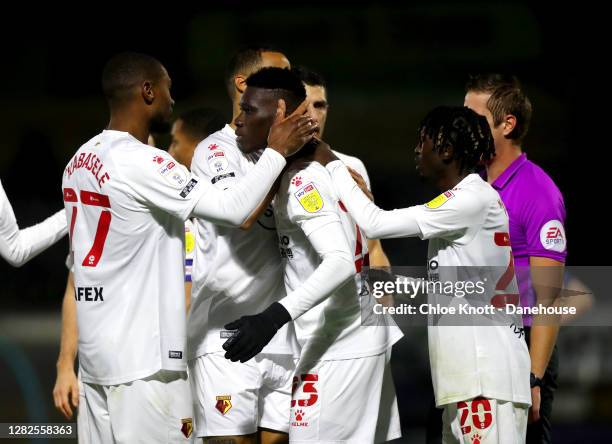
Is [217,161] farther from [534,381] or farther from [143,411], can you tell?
[534,381]

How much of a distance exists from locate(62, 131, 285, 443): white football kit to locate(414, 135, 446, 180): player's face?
696mm

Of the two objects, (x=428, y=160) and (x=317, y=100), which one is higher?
(x=317, y=100)

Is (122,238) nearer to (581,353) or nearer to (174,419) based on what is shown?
(174,419)

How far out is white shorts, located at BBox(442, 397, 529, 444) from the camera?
3965 millimetres

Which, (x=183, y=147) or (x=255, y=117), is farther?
(x=183, y=147)

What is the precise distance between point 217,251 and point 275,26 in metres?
5.44

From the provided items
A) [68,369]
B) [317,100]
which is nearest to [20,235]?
[68,369]

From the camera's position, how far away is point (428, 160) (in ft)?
14.0

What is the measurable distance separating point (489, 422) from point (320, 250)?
0.93 m

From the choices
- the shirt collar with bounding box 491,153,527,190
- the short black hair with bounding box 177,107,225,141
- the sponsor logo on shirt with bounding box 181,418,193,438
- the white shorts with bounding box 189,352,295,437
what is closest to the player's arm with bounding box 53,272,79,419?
the white shorts with bounding box 189,352,295,437

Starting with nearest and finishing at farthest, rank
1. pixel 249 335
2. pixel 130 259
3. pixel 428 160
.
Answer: pixel 249 335
pixel 130 259
pixel 428 160

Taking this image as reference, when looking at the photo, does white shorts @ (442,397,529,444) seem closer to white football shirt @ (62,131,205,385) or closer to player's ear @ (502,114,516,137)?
white football shirt @ (62,131,205,385)

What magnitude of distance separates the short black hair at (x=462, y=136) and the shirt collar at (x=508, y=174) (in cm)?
45

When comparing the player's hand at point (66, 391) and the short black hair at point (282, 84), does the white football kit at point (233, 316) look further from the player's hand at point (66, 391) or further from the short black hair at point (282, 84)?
the player's hand at point (66, 391)
